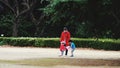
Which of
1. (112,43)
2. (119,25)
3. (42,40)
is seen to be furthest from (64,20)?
(42,40)

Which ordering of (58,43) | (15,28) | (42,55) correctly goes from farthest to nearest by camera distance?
(15,28)
(58,43)
(42,55)

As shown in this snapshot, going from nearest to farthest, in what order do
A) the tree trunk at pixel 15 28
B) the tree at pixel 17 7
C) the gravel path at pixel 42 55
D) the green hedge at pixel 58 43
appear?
the gravel path at pixel 42 55
the green hedge at pixel 58 43
the tree trunk at pixel 15 28
the tree at pixel 17 7

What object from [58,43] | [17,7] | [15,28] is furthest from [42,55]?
[17,7]

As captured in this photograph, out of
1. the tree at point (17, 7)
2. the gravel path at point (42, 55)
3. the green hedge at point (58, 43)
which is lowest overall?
the green hedge at point (58, 43)

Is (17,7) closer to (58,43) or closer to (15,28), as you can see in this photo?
(15,28)

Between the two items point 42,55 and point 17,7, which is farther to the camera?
point 17,7

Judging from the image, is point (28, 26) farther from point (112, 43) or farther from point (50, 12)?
point (50, 12)

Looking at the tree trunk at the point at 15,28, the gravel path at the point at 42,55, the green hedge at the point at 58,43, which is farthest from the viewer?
the tree trunk at the point at 15,28

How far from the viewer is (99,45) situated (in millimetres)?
38500

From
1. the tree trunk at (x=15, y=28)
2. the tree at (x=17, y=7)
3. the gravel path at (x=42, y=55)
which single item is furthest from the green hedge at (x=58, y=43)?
the tree at (x=17, y=7)

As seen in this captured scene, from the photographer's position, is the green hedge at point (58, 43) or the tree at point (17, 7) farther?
the tree at point (17, 7)

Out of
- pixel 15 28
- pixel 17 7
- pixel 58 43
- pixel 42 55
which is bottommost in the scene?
pixel 58 43

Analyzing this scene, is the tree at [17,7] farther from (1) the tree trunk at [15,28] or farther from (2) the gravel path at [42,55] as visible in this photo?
(2) the gravel path at [42,55]

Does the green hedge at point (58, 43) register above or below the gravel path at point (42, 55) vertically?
below
